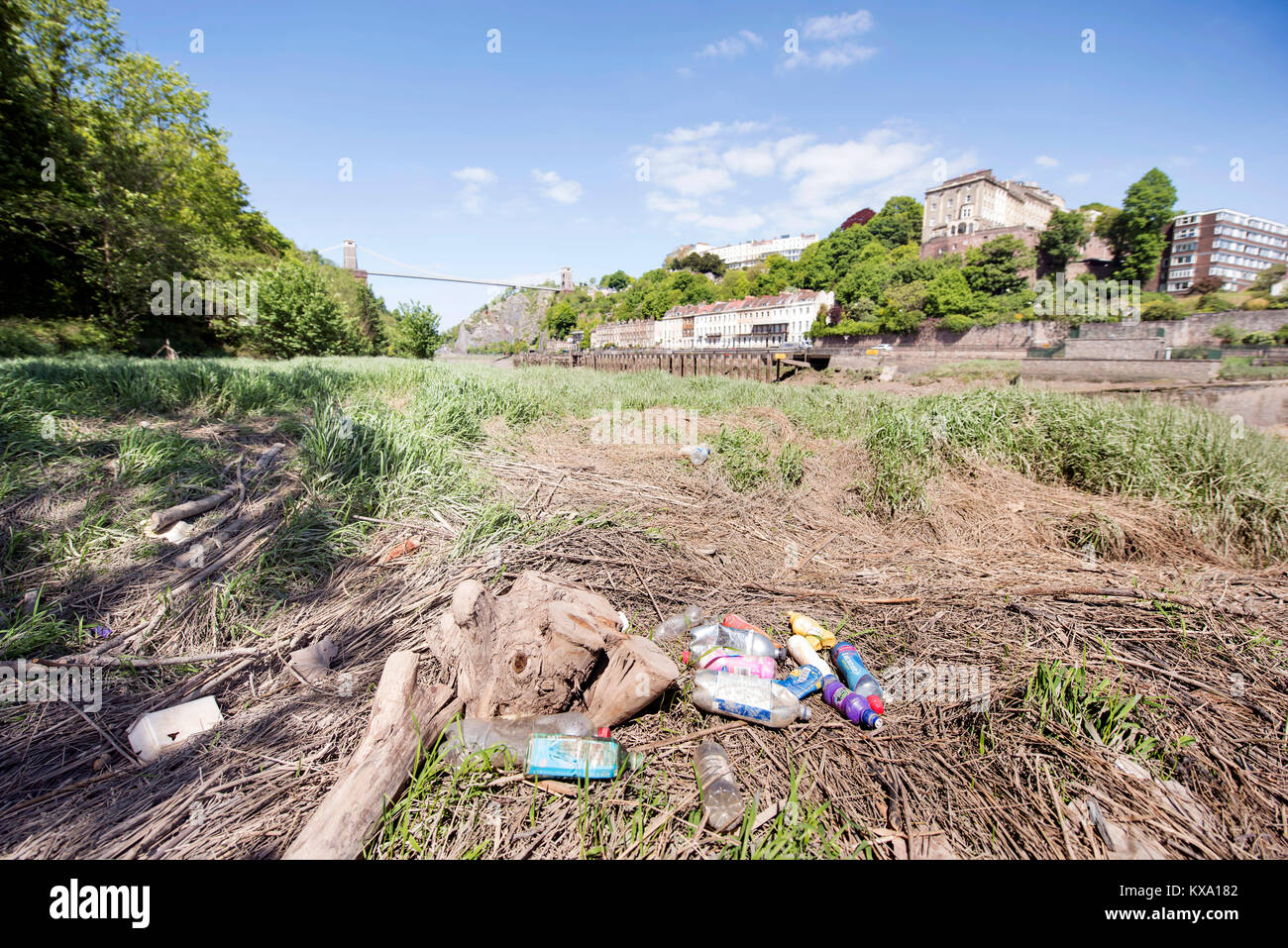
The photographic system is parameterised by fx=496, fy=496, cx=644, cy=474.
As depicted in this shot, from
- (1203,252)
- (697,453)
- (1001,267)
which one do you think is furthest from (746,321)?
(697,453)

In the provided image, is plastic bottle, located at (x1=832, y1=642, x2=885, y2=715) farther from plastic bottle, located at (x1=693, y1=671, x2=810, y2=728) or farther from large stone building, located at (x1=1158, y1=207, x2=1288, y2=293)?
large stone building, located at (x1=1158, y1=207, x2=1288, y2=293)

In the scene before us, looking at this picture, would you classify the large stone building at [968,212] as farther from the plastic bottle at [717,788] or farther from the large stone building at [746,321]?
the plastic bottle at [717,788]

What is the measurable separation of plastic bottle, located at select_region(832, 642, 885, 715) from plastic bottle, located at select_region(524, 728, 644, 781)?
4.18 ft

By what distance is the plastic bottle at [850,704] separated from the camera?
7.95 feet

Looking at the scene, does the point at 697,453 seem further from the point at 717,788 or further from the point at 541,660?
the point at 717,788

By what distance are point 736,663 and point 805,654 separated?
48 centimetres

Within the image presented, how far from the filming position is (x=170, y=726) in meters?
2.11

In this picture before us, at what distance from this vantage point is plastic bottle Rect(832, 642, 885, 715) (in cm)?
256

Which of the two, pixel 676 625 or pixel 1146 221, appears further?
pixel 1146 221

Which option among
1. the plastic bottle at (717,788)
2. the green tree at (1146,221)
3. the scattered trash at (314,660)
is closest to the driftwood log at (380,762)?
the scattered trash at (314,660)
